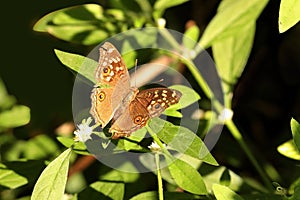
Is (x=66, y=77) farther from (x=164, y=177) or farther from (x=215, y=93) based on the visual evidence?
(x=164, y=177)

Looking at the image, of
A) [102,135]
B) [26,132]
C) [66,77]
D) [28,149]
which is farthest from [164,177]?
[66,77]

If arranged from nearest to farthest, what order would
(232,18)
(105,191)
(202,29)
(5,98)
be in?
1. (105,191)
2. (232,18)
3. (5,98)
4. (202,29)

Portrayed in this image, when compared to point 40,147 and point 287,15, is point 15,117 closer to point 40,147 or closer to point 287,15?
point 40,147

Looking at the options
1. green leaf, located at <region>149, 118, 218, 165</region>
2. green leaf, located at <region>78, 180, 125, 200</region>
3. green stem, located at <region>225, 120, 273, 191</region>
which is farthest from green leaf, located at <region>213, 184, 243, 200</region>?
green stem, located at <region>225, 120, 273, 191</region>

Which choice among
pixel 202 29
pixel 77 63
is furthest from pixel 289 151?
pixel 202 29

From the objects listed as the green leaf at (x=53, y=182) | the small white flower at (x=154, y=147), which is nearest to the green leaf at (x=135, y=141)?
the small white flower at (x=154, y=147)
